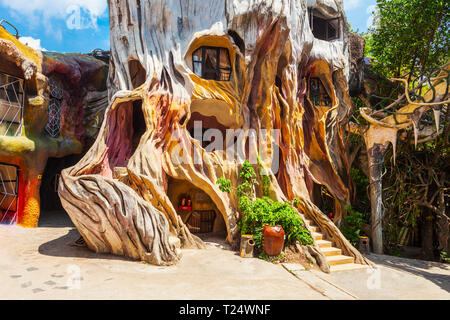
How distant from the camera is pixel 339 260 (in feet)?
23.7

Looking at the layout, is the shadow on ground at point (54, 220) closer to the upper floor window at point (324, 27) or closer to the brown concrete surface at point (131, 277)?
the brown concrete surface at point (131, 277)

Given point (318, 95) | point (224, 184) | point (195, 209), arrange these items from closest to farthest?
point (224, 184) → point (195, 209) → point (318, 95)

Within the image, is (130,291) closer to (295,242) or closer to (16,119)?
(295,242)

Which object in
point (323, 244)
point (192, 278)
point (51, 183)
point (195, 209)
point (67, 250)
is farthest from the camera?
point (51, 183)

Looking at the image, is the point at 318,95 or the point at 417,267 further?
the point at 318,95

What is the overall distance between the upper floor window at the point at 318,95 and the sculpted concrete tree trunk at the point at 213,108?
59cm

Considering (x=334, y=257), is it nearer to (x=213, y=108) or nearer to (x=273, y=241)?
(x=273, y=241)

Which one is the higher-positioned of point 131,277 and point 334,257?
point 131,277

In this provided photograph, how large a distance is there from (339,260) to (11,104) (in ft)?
39.5

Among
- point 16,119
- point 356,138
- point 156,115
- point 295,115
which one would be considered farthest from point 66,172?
point 356,138

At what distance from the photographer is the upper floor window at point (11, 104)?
32.6ft
